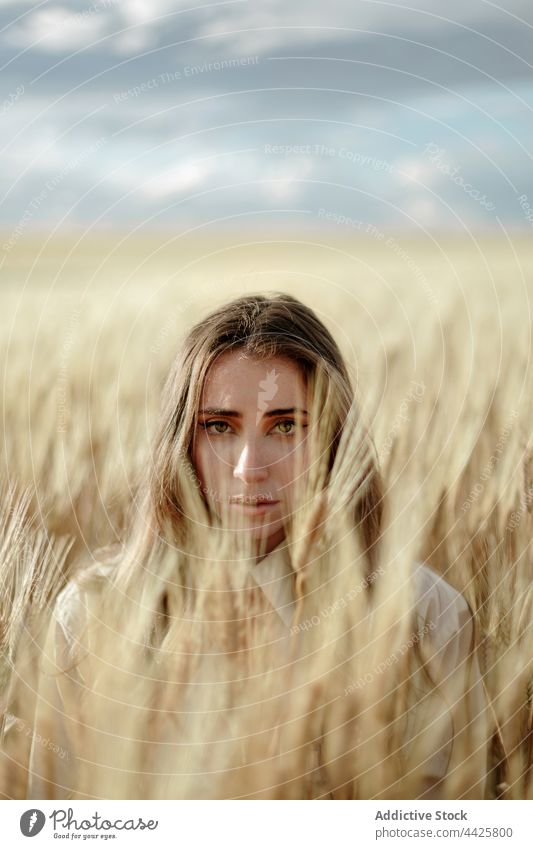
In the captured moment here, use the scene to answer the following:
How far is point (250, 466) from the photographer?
2.40 ft

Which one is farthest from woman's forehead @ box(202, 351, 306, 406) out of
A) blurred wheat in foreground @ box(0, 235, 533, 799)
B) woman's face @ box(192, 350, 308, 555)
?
blurred wheat in foreground @ box(0, 235, 533, 799)

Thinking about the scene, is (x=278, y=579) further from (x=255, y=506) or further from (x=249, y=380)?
(x=249, y=380)

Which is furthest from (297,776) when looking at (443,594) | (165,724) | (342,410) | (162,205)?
(162,205)

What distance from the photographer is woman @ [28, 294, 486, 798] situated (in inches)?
23.6

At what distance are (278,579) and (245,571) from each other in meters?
0.16

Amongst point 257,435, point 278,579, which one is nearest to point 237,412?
point 257,435

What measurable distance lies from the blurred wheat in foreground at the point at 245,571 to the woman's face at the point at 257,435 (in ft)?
0.23

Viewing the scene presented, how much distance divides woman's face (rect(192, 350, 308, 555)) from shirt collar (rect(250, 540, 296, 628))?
0.05ft

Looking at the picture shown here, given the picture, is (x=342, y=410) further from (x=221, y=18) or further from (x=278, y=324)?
(x=221, y=18)

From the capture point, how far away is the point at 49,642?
0.77 metres

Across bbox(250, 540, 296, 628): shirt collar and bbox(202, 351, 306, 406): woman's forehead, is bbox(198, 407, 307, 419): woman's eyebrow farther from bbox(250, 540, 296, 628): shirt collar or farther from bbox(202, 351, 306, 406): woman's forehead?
bbox(250, 540, 296, 628): shirt collar

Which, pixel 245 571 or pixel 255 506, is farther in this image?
pixel 255 506
